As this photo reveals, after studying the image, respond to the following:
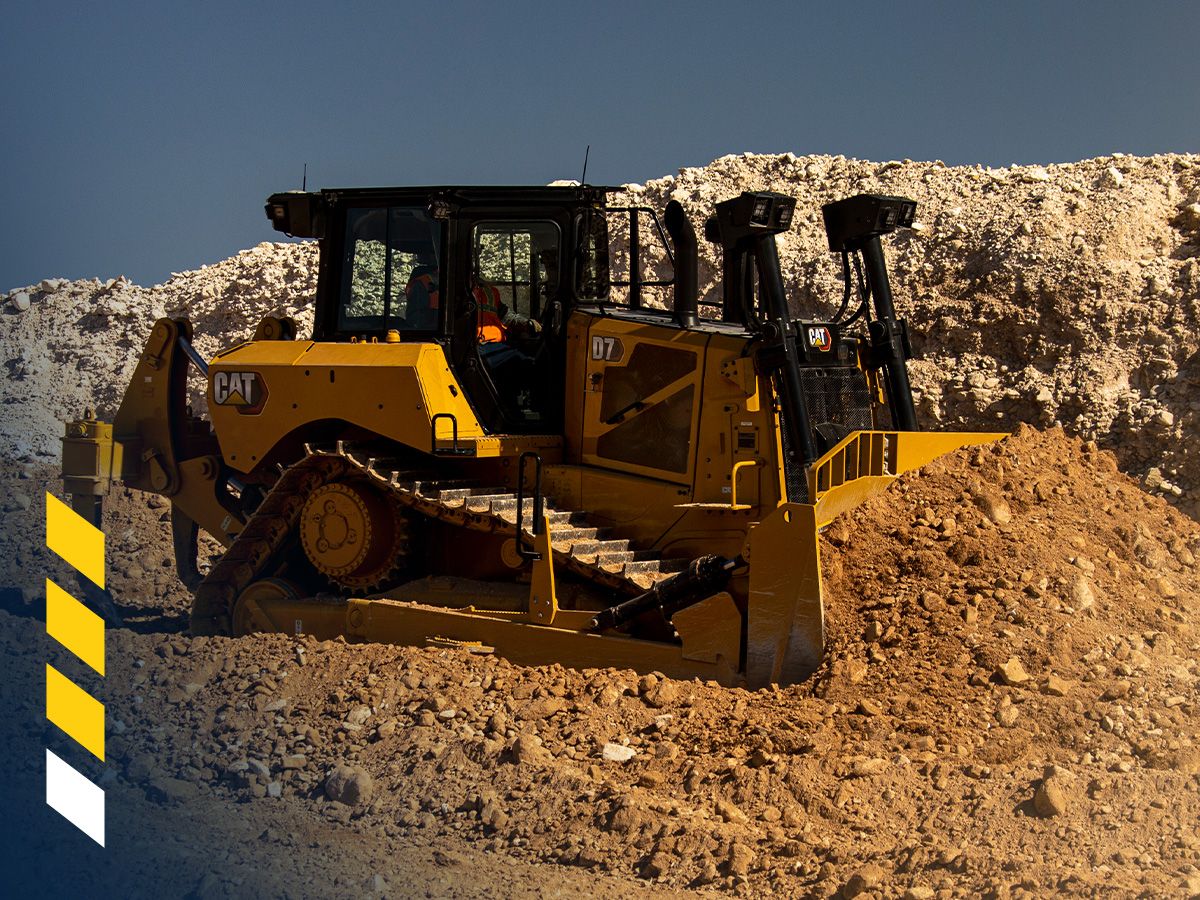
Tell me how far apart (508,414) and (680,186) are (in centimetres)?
908

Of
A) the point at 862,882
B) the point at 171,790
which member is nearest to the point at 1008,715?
the point at 862,882

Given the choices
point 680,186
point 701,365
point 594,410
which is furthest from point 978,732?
point 680,186

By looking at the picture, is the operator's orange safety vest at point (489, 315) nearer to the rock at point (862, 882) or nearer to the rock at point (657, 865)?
the rock at point (657, 865)

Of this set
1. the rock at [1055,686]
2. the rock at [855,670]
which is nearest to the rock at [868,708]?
the rock at [855,670]

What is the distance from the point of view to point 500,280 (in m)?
8.71

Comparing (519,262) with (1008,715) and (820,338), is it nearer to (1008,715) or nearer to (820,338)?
(820,338)

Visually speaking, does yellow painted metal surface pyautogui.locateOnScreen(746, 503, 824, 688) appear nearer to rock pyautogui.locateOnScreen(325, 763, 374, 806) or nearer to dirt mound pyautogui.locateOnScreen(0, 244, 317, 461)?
rock pyautogui.locateOnScreen(325, 763, 374, 806)

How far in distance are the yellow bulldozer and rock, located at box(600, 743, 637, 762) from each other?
76cm

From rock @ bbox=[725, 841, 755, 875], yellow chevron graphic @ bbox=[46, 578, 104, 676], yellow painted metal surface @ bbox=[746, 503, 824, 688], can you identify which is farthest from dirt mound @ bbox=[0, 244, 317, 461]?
rock @ bbox=[725, 841, 755, 875]

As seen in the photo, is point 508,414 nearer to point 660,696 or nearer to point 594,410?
point 594,410

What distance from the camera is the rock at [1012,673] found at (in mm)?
6418

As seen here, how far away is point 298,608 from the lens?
8.99 m

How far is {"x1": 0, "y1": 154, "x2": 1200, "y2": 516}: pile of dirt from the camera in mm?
12062

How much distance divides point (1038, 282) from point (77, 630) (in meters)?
8.77
